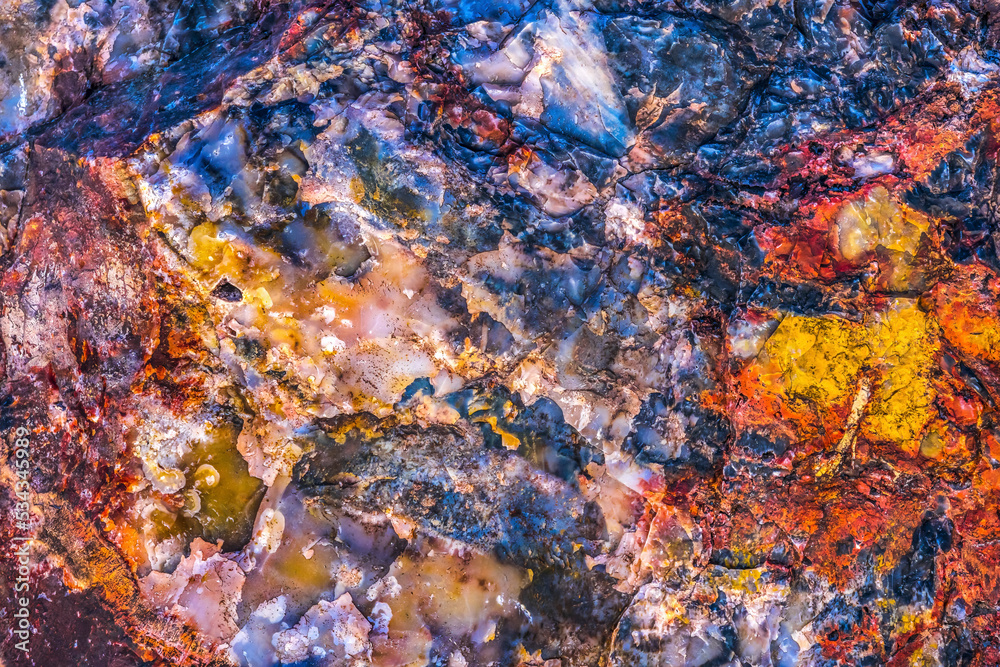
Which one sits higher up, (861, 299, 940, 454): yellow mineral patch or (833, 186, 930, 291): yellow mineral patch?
(833, 186, 930, 291): yellow mineral patch

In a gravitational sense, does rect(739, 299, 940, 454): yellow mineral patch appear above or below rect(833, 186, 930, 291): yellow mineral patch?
below

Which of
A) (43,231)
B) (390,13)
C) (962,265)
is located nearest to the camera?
(962,265)

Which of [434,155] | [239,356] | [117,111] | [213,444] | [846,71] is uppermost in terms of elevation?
[117,111]

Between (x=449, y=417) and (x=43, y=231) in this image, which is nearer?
(x=449, y=417)

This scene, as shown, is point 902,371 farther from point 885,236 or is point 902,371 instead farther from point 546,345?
point 546,345

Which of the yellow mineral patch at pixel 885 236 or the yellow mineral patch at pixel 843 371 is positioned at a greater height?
the yellow mineral patch at pixel 885 236

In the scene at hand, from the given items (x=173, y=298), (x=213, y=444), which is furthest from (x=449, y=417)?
(x=173, y=298)

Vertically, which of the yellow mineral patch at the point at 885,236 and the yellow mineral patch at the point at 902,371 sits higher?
the yellow mineral patch at the point at 885,236

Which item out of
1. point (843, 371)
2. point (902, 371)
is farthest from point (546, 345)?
point (902, 371)

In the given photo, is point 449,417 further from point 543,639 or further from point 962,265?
point 962,265
